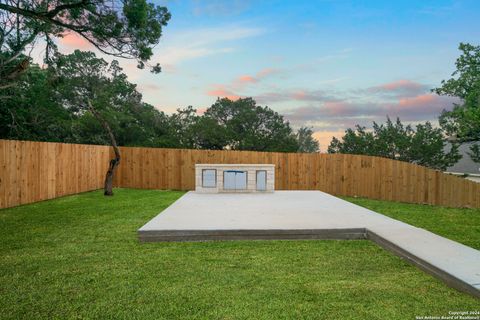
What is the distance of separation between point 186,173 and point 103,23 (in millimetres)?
6835

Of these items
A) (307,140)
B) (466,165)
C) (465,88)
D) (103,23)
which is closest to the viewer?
(103,23)

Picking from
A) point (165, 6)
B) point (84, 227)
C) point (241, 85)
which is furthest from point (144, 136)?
point (84, 227)

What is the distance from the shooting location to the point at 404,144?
52.4 ft

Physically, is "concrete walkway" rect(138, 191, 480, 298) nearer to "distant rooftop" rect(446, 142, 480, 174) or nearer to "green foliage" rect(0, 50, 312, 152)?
"green foliage" rect(0, 50, 312, 152)

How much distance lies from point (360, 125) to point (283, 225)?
14392 millimetres

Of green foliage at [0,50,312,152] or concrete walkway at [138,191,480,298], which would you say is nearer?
concrete walkway at [138,191,480,298]

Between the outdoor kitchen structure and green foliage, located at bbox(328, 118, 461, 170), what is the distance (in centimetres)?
888

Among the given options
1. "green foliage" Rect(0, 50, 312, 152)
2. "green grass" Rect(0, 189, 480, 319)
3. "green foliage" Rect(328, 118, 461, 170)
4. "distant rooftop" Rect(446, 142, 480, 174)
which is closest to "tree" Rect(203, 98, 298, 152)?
"green foliage" Rect(0, 50, 312, 152)

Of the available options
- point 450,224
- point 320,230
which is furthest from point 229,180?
point 450,224

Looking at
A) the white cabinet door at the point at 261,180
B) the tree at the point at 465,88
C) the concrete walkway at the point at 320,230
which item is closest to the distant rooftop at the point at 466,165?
the tree at the point at 465,88

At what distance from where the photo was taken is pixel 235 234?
4.89 metres

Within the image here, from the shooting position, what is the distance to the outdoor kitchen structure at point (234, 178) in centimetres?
1027

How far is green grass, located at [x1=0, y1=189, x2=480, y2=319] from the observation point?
2.66 metres

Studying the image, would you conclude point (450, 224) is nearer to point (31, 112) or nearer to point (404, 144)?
point (404, 144)
